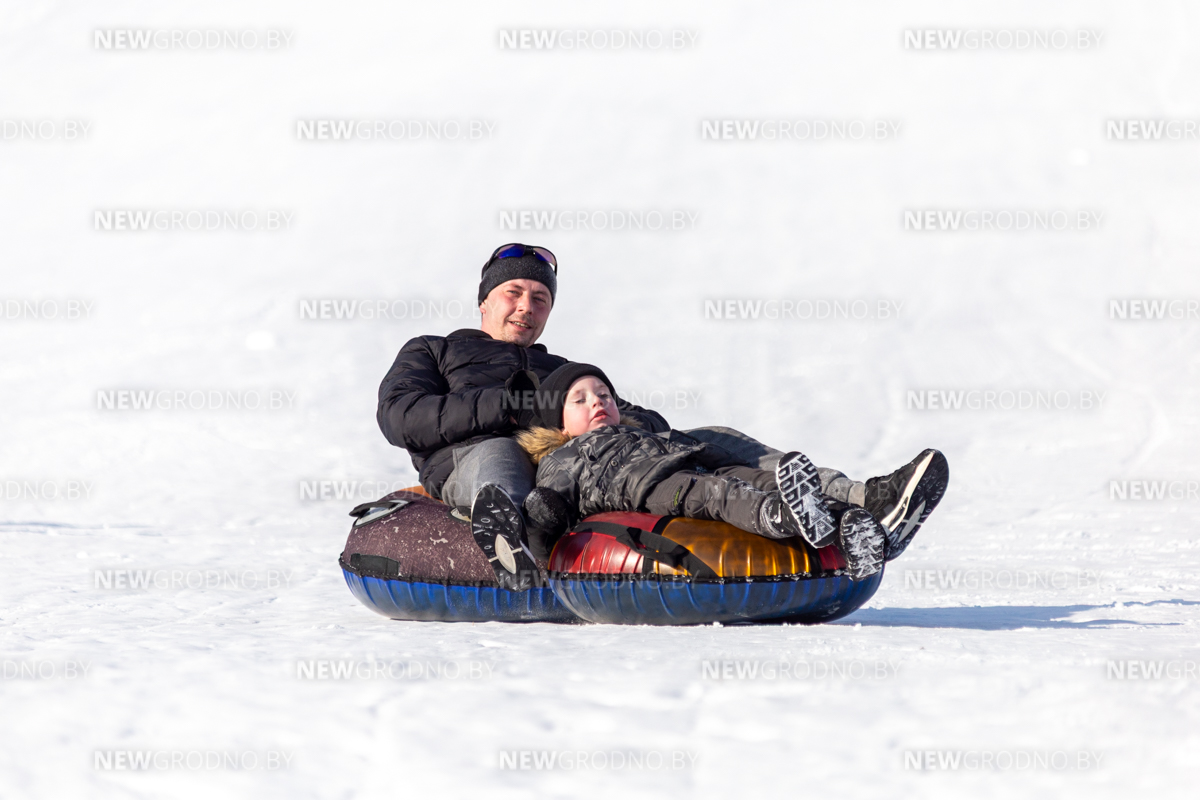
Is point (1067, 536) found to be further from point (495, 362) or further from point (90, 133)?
point (90, 133)

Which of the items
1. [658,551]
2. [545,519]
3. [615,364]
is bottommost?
[658,551]

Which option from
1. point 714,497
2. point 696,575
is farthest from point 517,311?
point 696,575

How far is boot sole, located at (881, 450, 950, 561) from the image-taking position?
4066 millimetres

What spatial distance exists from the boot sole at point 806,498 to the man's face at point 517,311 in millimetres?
2311

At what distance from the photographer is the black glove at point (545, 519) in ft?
14.7

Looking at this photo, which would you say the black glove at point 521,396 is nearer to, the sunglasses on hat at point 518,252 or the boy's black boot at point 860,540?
the sunglasses on hat at point 518,252

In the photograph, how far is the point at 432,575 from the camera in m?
4.92

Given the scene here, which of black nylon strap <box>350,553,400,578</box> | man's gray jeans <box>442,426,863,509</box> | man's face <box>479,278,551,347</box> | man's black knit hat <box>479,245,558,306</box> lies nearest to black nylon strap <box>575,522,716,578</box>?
man's gray jeans <box>442,426,863,509</box>

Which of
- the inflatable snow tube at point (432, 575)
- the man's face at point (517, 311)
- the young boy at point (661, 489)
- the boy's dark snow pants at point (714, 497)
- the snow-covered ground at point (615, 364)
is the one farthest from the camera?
the man's face at point (517, 311)

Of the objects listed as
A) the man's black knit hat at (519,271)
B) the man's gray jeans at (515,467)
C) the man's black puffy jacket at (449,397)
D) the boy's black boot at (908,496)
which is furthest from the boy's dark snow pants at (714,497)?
the man's black knit hat at (519,271)

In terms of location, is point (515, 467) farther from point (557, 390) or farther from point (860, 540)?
point (860, 540)

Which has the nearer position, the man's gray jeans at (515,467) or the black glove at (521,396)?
the man's gray jeans at (515,467)

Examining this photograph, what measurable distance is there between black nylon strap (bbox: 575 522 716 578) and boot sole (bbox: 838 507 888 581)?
50 centimetres

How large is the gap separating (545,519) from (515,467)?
29 cm
